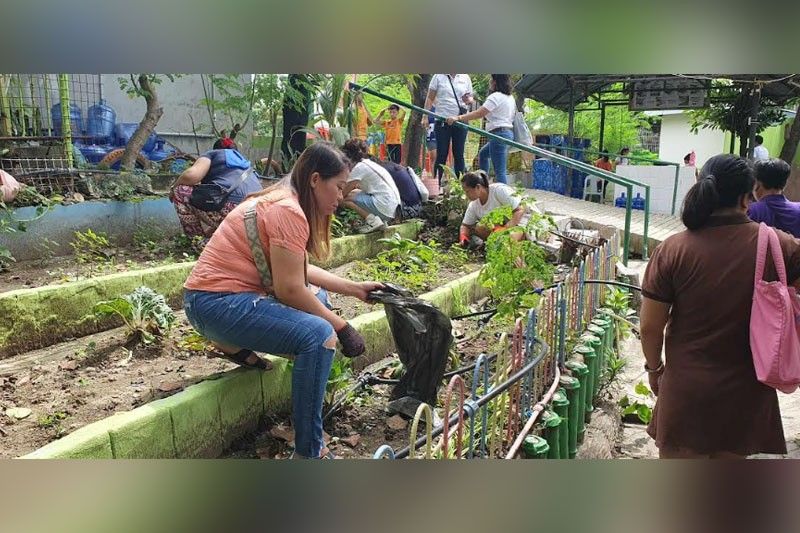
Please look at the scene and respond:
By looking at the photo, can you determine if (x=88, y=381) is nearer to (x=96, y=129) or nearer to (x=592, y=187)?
(x=96, y=129)

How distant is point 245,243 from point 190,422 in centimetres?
77

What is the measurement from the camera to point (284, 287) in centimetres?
254

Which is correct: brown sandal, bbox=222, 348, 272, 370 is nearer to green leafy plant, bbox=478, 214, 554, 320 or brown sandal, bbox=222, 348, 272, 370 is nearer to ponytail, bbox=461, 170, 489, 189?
green leafy plant, bbox=478, 214, 554, 320

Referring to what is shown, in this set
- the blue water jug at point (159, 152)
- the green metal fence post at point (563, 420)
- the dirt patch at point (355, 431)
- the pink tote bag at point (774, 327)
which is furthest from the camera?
the blue water jug at point (159, 152)

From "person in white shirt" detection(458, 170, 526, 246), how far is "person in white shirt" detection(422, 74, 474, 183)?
131cm

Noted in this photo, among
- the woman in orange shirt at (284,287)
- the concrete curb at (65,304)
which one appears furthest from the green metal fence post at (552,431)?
the concrete curb at (65,304)

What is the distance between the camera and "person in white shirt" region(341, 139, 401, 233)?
19.0 feet

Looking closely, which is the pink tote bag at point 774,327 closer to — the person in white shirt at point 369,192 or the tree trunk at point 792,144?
the person in white shirt at point 369,192

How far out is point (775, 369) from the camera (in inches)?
77.3

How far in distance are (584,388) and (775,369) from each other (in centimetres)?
170

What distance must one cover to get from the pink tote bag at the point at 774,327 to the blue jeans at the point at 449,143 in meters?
5.26

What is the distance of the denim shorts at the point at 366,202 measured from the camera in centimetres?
577
